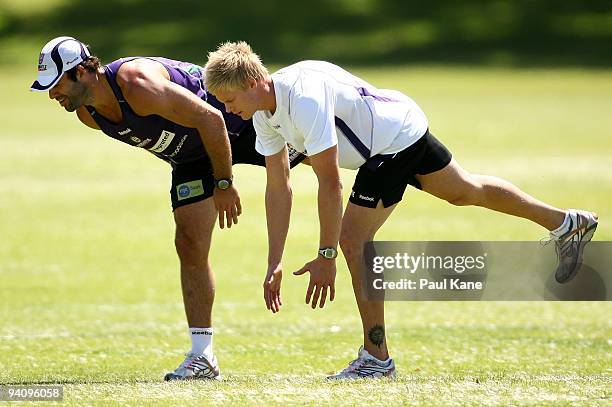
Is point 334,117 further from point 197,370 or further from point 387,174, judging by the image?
point 197,370

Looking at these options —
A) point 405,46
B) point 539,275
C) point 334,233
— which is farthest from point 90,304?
point 405,46

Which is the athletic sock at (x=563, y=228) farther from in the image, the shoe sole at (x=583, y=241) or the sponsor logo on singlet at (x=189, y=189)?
the sponsor logo on singlet at (x=189, y=189)

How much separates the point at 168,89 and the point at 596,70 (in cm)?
4527

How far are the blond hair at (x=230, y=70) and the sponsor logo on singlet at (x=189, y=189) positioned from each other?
1.50 metres

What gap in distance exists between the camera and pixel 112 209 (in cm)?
1917

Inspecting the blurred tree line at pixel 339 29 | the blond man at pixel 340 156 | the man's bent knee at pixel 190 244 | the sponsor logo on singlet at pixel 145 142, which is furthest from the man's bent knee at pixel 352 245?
the blurred tree line at pixel 339 29

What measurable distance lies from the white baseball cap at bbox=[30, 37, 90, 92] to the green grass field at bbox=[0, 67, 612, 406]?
192 cm

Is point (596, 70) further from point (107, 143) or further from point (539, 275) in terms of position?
point (539, 275)

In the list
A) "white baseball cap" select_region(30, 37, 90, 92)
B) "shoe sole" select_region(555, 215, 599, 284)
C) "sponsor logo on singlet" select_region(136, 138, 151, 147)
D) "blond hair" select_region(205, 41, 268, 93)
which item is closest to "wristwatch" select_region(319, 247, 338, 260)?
"blond hair" select_region(205, 41, 268, 93)

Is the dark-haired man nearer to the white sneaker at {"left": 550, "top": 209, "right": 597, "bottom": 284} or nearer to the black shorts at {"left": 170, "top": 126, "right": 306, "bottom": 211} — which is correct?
the black shorts at {"left": 170, "top": 126, "right": 306, "bottom": 211}

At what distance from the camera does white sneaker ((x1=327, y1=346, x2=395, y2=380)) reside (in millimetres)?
7590

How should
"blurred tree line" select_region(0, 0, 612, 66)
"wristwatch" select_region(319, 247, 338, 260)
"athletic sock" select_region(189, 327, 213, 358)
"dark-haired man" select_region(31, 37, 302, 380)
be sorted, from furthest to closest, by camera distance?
"blurred tree line" select_region(0, 0, 612, 66) < "athletic sock" select_region(189, 327, 213, 358) < "dark-haired man" select_region(31, 37, 302, 380) < "wristwatch" select_region(319, 247, 338, 260)

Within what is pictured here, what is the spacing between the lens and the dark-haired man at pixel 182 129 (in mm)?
7648

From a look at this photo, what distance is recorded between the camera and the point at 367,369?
25.1ft
